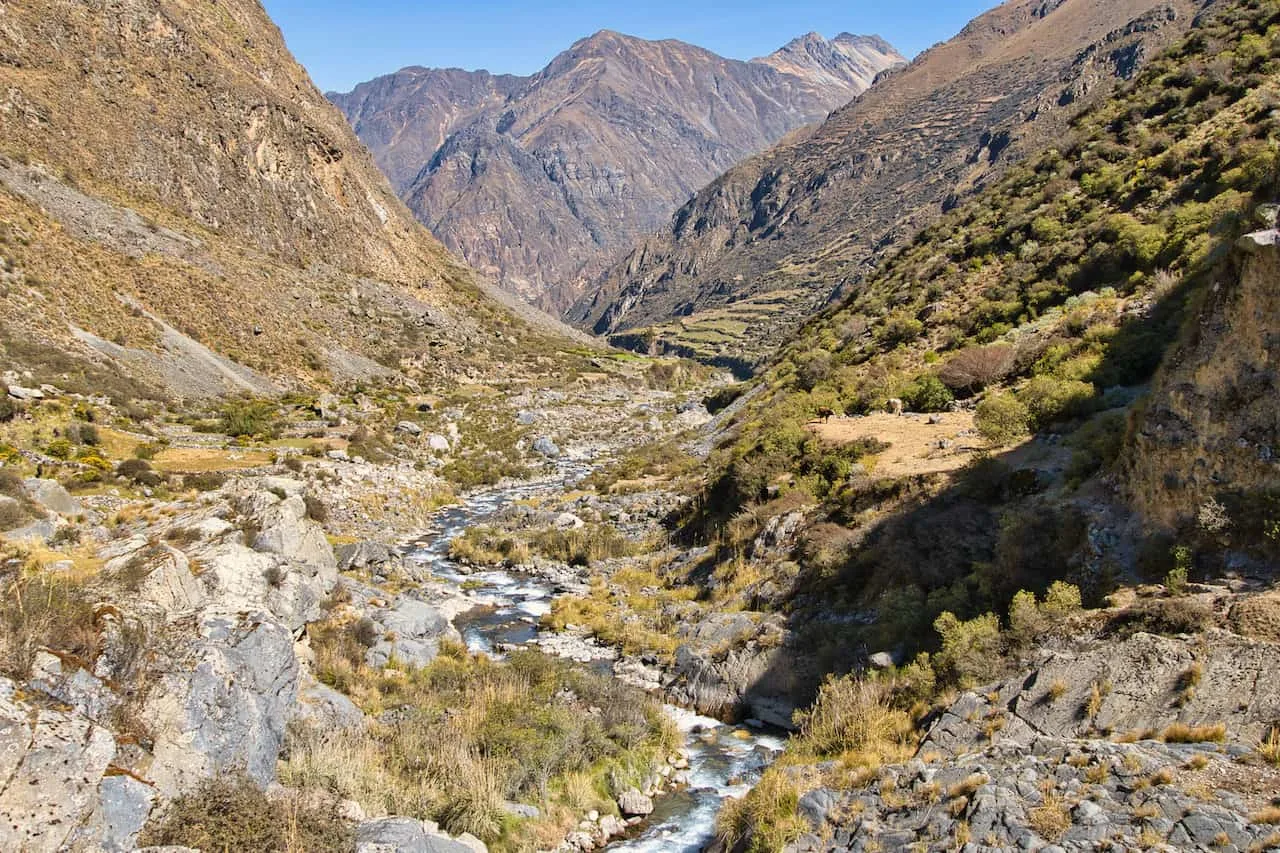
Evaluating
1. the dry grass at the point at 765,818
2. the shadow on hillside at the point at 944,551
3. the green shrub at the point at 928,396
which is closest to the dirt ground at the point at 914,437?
the green shrub at the point at 928,396

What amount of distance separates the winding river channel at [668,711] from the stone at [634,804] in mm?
154

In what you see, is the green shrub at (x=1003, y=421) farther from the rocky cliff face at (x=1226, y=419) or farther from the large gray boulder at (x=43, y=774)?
the large gray boulder at (x=43, y=774)

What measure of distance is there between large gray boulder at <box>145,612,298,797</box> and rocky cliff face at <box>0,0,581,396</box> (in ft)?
107

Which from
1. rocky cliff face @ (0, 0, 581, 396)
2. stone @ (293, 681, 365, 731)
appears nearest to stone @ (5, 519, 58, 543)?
stone @ (293, 681, 365, 731)

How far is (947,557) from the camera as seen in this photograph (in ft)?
47.9

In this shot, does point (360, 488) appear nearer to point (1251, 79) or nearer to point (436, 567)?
point (436, 567)

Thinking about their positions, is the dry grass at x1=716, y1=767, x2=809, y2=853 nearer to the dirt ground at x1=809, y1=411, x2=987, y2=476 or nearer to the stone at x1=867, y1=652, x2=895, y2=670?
the stone at x1=867, y1=652, x2=895, y2=670

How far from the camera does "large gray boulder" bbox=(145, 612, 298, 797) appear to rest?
8938 millimetres

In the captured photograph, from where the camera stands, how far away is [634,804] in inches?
452

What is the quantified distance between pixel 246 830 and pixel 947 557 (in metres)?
12.2

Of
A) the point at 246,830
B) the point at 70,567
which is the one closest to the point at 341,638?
the point at 70,567

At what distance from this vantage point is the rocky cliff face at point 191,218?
46.3 m

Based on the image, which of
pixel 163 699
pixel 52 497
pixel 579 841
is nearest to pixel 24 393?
pixel 52 497

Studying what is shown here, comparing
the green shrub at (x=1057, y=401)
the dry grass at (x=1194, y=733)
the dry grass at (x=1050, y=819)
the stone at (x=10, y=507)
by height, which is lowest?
the stone at (x=10, y=507)
